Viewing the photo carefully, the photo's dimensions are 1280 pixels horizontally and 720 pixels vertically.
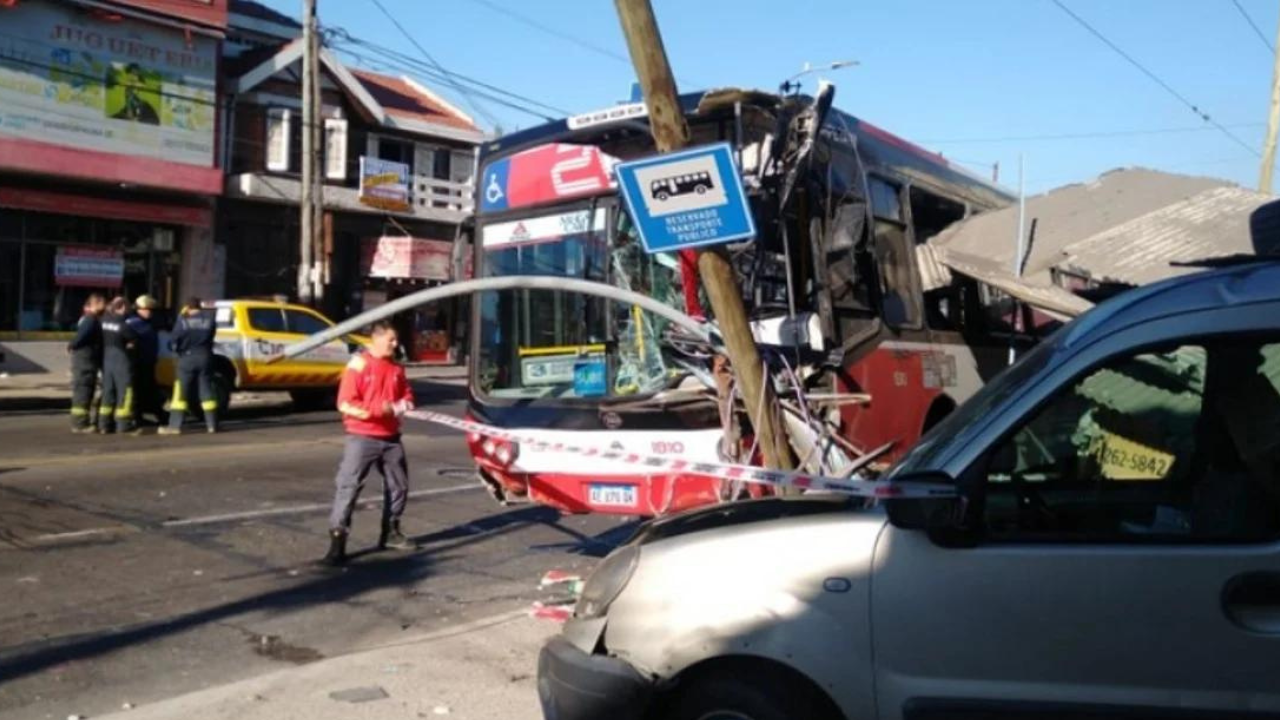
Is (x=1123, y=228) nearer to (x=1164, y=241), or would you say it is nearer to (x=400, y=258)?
(x=1164, y=241)

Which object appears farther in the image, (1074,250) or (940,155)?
(940,155)

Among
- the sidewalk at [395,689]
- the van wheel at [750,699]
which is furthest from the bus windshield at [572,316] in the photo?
the van wheel at [750,699]

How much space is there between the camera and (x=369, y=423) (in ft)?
29.3

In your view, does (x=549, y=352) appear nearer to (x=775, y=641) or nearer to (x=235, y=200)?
(x=775, y=641)

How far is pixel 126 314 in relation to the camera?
16734mm

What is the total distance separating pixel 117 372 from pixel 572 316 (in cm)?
1043

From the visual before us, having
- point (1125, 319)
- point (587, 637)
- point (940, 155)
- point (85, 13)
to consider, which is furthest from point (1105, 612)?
point (85, 13)

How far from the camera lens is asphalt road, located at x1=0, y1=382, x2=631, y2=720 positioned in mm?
6422

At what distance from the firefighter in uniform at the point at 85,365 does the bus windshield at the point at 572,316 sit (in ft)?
33.5

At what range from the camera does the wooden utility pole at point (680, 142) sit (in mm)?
6301

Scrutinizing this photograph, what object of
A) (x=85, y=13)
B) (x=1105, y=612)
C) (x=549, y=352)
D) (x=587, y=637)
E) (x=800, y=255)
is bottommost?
(x=587, y=637)

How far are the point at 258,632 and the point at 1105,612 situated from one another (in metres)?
4.96

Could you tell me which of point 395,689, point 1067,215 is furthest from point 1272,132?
point 395,689

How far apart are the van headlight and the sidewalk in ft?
4.74
